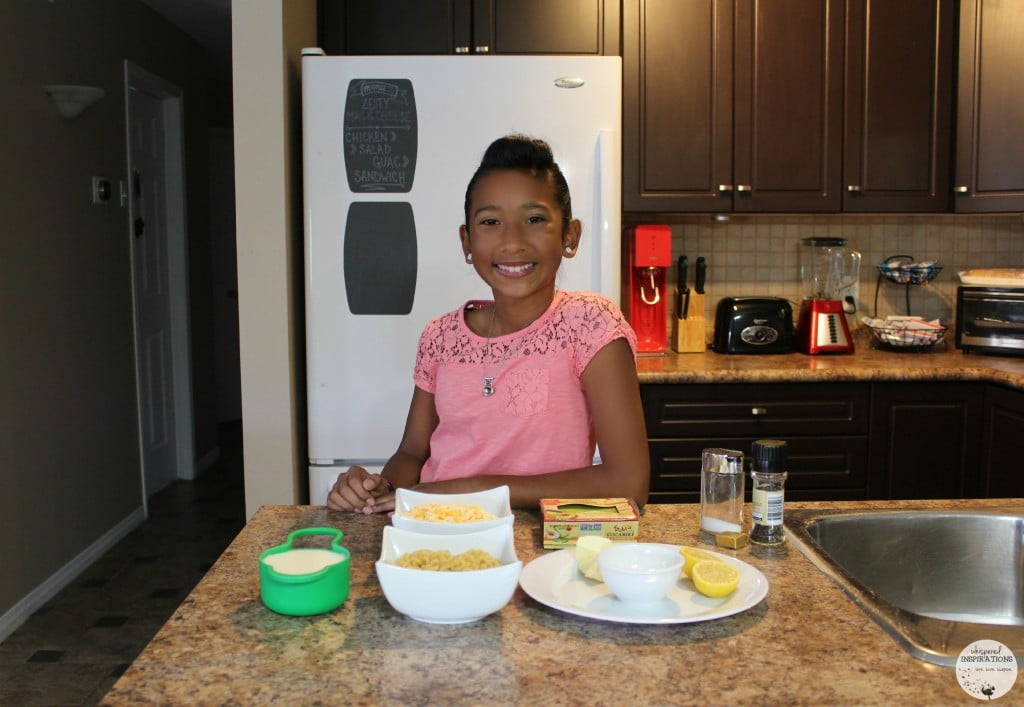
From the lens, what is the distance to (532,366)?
157cm

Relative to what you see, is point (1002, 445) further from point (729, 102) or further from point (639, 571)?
point (639, 571)

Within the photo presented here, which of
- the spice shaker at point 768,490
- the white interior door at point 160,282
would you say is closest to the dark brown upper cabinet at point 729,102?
the spice shaker at point 768,490

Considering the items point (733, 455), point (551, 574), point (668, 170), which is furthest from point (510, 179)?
point (668, 170)

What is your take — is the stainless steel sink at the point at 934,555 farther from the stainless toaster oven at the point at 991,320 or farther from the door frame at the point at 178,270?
the door frame at the point at 178,270

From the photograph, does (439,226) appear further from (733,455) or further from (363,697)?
(363,697)

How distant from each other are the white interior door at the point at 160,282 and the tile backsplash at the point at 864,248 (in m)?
2.72

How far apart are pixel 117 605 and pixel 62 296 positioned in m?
1.17

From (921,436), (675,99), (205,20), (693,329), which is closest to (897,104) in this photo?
(675,99)

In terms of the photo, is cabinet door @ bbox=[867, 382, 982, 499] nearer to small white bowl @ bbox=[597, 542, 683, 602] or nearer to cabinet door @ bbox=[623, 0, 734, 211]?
cabinet door @ bbox=[623, 0, 734, 211]

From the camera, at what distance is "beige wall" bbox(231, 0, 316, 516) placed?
2580 mm

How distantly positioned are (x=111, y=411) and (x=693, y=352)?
98.7 inches

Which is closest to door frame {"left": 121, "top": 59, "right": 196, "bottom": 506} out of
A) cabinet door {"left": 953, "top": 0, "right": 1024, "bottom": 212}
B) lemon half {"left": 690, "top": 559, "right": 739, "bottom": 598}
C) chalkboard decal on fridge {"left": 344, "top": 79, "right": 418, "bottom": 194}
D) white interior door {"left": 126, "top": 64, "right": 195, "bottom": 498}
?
white interior door {"left": 126, "top": 64, "right": 195, "bottom": 498}

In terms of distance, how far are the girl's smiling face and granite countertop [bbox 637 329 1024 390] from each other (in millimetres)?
1321

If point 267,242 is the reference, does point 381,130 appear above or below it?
above
